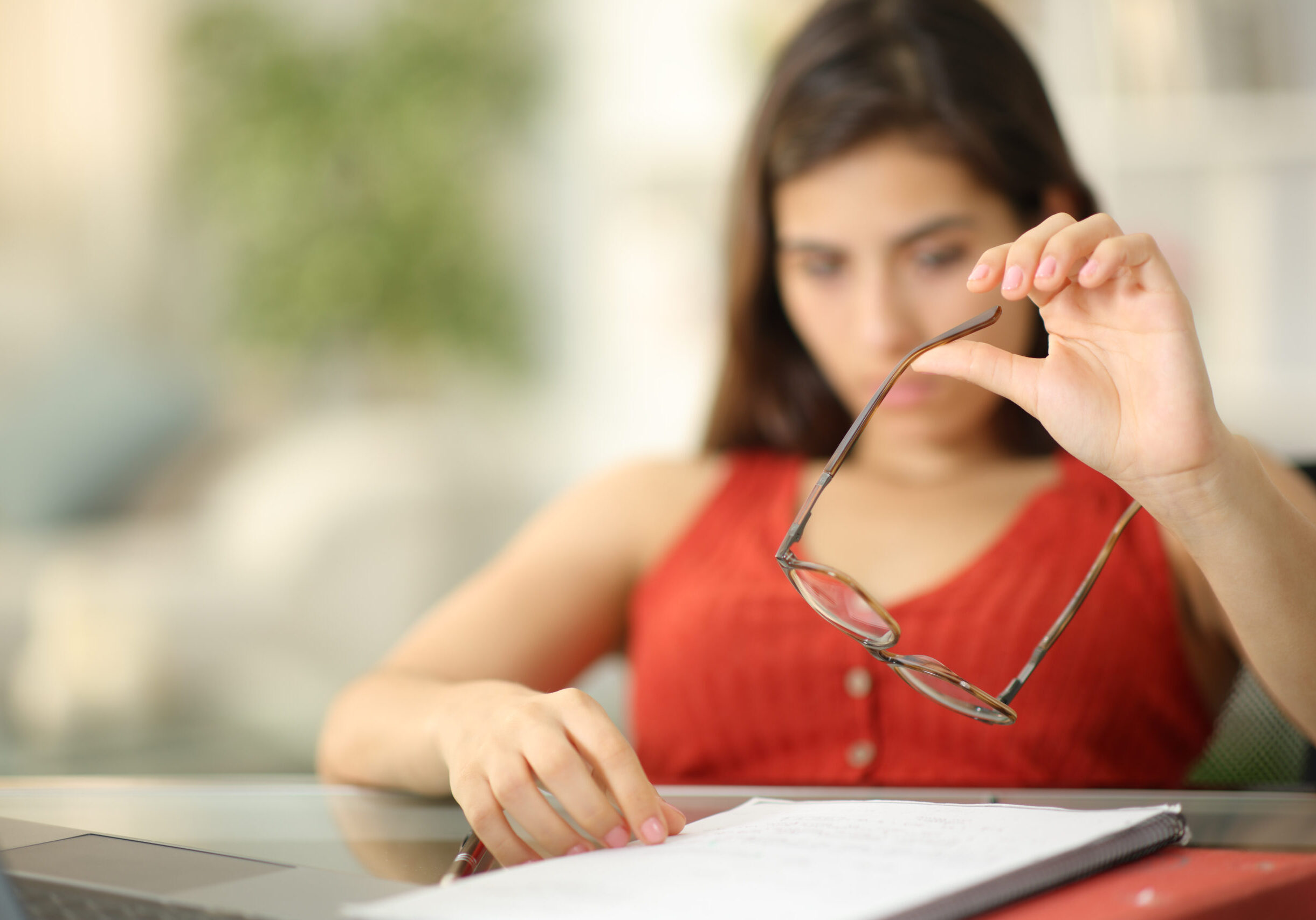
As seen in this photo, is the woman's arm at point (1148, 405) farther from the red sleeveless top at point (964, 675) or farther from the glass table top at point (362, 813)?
the red sleeveless top at point (964, 675)

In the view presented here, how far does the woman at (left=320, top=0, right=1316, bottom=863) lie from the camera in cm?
92

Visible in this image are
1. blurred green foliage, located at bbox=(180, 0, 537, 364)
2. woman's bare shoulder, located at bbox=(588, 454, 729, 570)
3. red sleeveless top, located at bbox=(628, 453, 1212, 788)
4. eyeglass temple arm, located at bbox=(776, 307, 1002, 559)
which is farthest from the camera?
blurred green foliage, located at bbox=(180, 0, 537, 364)

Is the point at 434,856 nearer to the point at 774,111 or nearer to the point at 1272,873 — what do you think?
the point at 1272,873

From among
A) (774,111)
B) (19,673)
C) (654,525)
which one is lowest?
(19,673)

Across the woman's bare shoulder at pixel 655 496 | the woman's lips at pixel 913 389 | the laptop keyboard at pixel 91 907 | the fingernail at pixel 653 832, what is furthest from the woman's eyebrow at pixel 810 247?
the laptop keyboard at pixel 91 907

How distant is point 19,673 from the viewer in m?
2.45

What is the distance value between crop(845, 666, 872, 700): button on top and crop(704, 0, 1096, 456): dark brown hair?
330 millimetres

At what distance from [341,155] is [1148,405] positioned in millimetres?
2638

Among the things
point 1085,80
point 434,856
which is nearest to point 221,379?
point 1085,80

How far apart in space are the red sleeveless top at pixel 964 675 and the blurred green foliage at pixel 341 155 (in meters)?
2.11

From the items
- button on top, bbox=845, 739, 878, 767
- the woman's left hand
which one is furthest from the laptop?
button on top, bbox=845, 739, 878, 767

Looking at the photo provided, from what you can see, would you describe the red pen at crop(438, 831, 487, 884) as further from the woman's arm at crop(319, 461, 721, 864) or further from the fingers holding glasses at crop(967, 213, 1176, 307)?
the fingers holding glasses at crop(967, 213, 1176, 307)

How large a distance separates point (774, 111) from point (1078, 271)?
1.75ft

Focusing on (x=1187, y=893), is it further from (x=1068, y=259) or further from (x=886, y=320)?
(x=886, y=320)
